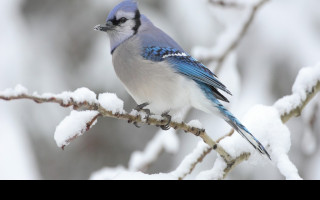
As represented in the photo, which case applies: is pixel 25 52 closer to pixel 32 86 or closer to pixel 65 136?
pixel 32 86

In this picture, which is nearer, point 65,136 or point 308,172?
point 65,136

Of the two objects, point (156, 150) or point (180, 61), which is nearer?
point (180, 61)

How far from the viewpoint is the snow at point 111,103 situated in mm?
1484

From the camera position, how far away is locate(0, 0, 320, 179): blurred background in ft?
11.1

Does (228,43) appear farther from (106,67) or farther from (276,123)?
(106,67)

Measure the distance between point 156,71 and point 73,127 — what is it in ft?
3.00

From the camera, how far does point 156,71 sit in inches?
Answer: 89.9

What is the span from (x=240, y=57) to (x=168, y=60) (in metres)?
1.47

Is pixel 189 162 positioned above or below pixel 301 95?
below

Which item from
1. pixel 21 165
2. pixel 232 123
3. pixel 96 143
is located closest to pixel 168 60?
pixel 232 123

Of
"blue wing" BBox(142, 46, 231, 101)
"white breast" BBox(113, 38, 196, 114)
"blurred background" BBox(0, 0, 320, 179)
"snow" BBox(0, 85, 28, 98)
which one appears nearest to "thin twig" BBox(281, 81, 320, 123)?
"blue wing" BBox(142, 46, 231, 101)

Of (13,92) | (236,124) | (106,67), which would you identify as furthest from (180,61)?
(106,67)

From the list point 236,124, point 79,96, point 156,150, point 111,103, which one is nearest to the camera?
point 79,96

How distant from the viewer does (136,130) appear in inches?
185
